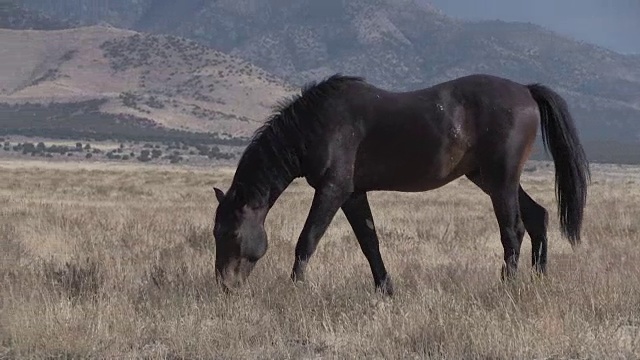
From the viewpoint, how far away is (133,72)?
15088 centimetres

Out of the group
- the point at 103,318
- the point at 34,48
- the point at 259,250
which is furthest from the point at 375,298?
the point at 34,48

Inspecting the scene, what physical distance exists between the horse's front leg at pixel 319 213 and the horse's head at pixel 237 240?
1.26ft

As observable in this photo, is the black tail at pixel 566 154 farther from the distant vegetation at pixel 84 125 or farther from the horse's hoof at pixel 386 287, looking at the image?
the distant vegetation at pixel 84 125

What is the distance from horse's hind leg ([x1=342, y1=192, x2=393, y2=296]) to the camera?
7363 millimetres

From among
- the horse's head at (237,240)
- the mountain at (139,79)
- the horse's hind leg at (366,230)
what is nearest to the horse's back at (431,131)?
the horse's hind leg at (366,230)

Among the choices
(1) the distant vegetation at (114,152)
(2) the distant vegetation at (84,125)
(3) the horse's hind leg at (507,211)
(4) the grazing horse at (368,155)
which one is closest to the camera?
(4) the grazing horse at (368,155)

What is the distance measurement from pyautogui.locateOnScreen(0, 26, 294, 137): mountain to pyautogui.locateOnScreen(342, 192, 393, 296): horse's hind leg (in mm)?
108730

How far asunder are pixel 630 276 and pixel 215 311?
3558 mm

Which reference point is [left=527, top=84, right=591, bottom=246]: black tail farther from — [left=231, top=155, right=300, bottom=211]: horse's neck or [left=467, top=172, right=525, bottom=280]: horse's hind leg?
[left=231, top=155, right=300, bottom=211]: horse's neck

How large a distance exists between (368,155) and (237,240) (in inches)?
49.8

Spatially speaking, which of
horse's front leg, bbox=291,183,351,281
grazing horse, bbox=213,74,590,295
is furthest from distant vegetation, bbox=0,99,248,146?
horse's front leg, bbox=291,183,351,281

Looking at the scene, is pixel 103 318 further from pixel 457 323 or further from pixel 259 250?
pixel 457 323

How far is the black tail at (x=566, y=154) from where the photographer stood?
7871 mm

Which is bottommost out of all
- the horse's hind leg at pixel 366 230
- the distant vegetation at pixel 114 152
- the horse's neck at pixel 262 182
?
the distant vegetation at pixel 114 152
